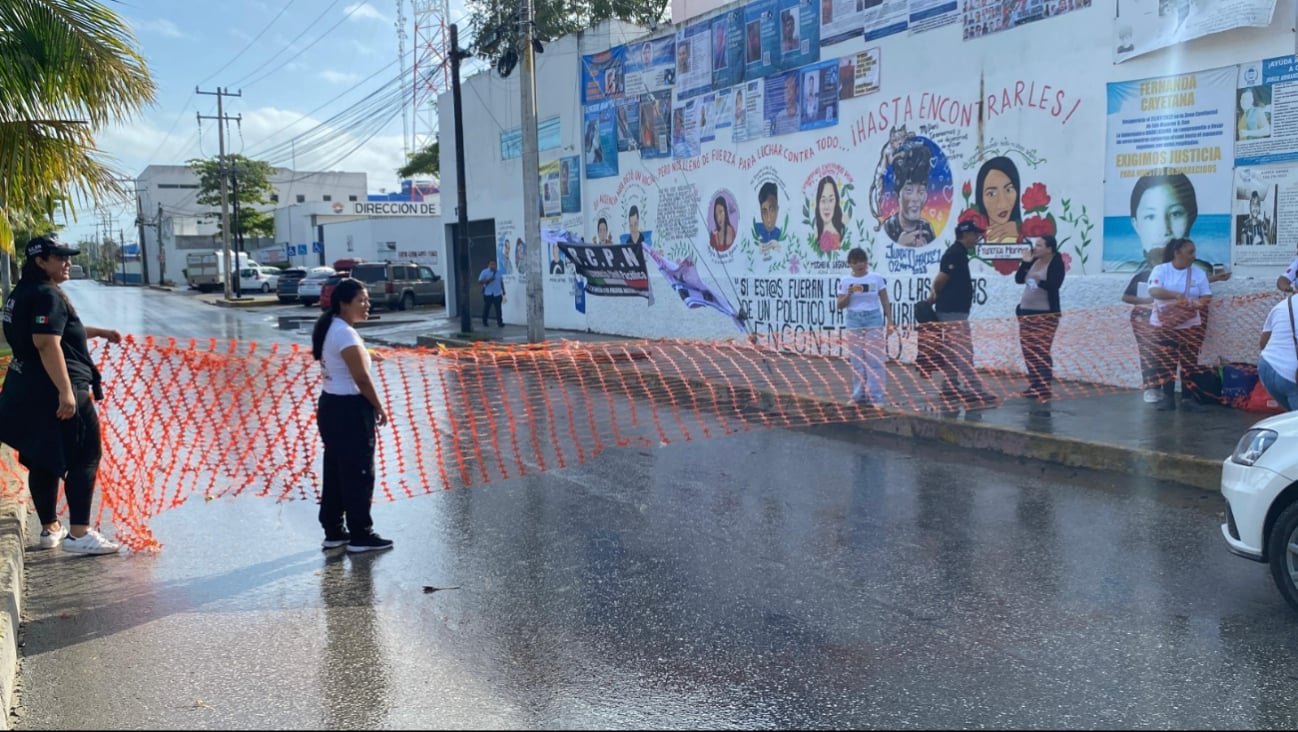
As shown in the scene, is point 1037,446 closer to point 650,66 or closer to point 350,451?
point 350,451

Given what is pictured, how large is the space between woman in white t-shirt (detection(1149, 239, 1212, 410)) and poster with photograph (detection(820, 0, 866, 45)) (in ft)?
20.7

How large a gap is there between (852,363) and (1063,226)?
3665 mm

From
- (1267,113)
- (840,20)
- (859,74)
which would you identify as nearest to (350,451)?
(1267,113)

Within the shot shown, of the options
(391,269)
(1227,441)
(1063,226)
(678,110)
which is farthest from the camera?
(391,269)

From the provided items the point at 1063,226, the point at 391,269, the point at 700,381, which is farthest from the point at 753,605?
the point at 391,269

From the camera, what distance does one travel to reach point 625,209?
67.1 ft

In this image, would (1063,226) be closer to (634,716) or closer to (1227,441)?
(1227,441)

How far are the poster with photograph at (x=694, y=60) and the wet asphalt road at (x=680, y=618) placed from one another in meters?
12.0

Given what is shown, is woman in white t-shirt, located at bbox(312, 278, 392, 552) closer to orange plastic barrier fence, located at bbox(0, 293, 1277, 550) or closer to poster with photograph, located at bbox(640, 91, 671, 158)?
orange plastic barrier fence, located at bbox(0, 293, 1277, 550)

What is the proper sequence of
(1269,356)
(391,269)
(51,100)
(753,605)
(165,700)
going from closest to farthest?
(165,700)
(753,605)
(1269,356)
(51,100)
(391,269)

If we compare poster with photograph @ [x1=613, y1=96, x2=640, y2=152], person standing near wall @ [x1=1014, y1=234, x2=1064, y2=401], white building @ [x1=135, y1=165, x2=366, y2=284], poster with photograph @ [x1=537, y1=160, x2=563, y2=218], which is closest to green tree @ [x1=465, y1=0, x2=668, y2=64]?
poster with photograph @ [x1=537, y1=160, x2=563, y2=218]

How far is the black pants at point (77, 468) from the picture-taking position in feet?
19.1

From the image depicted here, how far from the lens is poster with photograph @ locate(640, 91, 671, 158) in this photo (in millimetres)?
19016

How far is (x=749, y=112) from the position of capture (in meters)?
17.0
